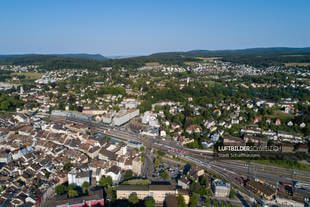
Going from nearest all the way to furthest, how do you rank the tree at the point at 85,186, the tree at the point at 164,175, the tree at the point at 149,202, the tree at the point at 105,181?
the tree at the point at 149,202
the tree at the point at 85,186
the tree at the point at 105,181
the tree at the point at 164,175

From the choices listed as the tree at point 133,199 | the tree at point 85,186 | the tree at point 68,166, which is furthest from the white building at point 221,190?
the tree at point 68,166

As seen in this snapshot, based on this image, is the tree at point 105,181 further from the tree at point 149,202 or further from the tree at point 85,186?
the tree at point 149,202

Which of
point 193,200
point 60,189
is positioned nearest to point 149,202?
point 193,200

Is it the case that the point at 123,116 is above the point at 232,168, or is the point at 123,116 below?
above

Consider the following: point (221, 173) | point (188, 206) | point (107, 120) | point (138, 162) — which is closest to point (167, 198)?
point (188, 206)

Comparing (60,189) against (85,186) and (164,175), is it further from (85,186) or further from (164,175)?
(164,175)

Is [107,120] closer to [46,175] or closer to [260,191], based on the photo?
[46,175]

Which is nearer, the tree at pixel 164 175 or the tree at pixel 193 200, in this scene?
the tree at pixel 193 200

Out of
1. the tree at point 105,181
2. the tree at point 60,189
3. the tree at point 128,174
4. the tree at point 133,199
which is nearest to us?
the tree at point 133,199

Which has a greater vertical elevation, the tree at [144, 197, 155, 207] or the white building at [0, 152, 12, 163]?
the white building at [0, 152, 12, 163]

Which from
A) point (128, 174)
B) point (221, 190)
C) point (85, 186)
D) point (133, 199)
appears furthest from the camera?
point (128, 174)

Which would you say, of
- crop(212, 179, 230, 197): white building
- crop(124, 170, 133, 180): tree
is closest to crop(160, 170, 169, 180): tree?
crop(124, 170, 133, 180): tree

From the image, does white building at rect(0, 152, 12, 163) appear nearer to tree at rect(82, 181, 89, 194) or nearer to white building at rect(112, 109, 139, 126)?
tree at rect(82, 181, 89, 194)
